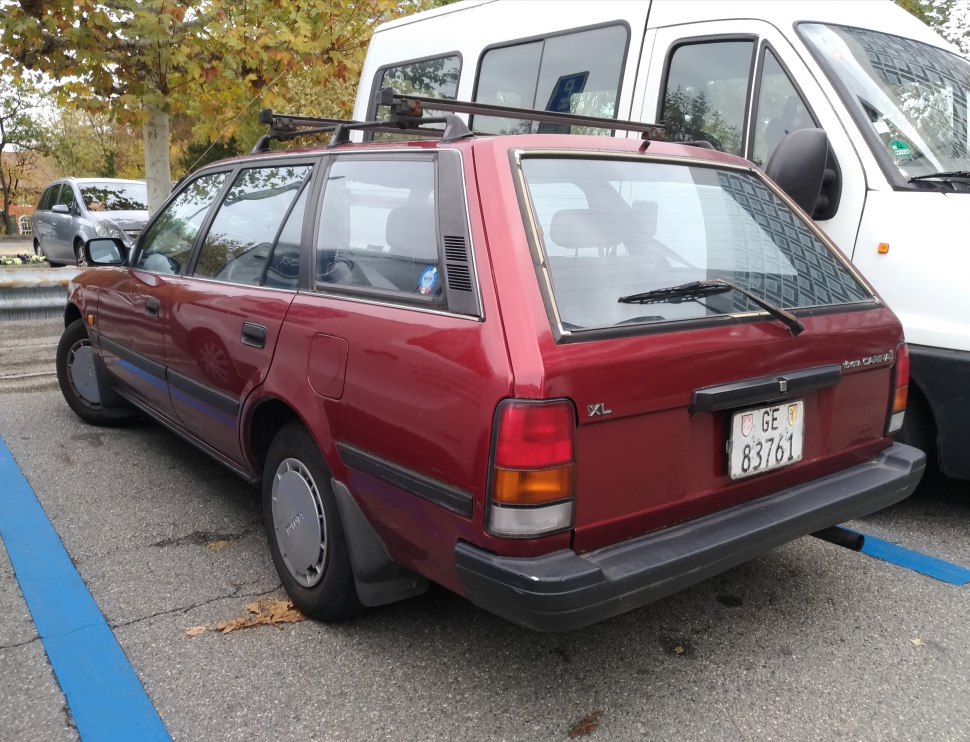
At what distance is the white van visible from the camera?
144 inches

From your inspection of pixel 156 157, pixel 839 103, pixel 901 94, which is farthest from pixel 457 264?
pixel 156 157

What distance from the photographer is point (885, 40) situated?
4.59 metres

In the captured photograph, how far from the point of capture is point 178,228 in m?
4.25

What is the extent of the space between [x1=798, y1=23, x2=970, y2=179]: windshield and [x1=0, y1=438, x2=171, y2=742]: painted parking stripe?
374 cm

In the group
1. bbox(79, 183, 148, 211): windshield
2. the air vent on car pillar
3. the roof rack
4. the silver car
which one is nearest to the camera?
the air vent on car pillar

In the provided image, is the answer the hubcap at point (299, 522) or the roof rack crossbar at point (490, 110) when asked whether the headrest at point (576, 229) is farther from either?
the hubcap at point (299, 522)

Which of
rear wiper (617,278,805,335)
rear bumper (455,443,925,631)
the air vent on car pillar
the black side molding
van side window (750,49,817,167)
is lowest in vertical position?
rear bumper (455,443,925,631)

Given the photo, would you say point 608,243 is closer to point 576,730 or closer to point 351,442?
point 351,442

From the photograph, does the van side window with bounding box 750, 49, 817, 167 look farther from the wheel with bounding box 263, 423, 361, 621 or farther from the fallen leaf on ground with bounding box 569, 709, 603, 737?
the fallen leaf on ground with bounding box 569, 709, 603, 737

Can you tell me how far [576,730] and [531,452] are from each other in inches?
33.8

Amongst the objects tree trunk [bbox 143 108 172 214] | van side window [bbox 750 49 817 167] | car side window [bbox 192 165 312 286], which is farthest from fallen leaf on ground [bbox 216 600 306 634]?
tree trunk [bbox 143 108 172 214]

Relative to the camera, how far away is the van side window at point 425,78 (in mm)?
6438

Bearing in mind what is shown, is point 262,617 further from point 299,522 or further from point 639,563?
point 639,563

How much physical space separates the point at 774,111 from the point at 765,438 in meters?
2.43
